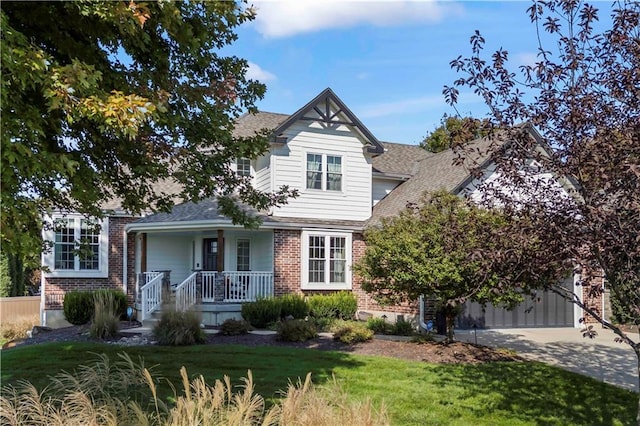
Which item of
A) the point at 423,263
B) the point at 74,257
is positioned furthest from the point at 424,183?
the point at 74,257

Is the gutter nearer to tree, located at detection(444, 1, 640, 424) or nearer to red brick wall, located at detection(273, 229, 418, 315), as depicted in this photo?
red brick wall, located at detection(273, 229, 418, 315)

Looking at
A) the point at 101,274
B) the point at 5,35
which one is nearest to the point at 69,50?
the point at 5,35

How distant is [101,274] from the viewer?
→ 65.0 feet

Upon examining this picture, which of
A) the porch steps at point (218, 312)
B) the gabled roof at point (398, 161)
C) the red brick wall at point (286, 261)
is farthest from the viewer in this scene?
the gabled roof at point (398, 161)

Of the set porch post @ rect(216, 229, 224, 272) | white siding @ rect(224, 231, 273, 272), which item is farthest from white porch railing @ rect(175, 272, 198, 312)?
white siding @ rect(224, 231, 273, 272)

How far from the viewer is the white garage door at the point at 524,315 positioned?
17281mm

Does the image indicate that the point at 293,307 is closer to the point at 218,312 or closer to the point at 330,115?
the point at 218,312

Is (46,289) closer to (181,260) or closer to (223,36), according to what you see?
(181,260)

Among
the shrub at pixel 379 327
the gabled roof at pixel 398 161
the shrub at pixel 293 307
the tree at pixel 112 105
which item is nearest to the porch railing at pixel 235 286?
the shrub at pixel 293 307

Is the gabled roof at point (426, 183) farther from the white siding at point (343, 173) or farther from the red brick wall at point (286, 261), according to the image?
the red brick wall at point (286, 261)

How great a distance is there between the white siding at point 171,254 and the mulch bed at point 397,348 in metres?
6.11

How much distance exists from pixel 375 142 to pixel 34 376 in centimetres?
1346

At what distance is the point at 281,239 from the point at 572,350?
9083 mm

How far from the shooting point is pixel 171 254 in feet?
67.8
